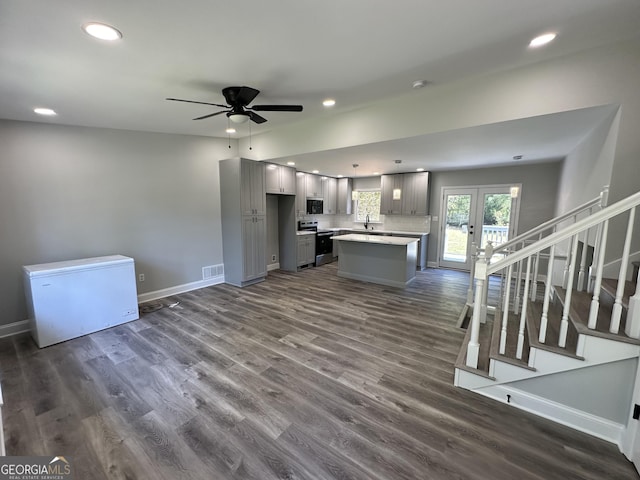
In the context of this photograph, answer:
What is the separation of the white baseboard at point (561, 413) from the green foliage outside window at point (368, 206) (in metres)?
6.03

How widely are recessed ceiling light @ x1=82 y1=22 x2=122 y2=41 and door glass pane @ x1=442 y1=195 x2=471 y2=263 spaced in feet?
22.3

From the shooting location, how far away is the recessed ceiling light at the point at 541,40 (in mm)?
2124

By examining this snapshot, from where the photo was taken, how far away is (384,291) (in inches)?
196

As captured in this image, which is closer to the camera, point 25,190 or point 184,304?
point 25,190

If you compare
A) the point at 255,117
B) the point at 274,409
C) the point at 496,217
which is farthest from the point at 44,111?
the point at 496,217

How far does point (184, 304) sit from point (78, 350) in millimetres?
1438

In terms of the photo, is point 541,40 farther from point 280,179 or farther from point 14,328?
point 14,328

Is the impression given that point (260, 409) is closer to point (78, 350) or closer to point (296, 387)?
point (296, 387)

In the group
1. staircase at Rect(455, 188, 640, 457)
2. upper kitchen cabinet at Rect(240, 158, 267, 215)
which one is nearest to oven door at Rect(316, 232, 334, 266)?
upper kitchen cabinet at Rect(240, 158, 267, 215)

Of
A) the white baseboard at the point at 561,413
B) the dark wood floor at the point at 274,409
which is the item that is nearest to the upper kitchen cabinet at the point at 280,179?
the dark wood floor at the point at 274,409

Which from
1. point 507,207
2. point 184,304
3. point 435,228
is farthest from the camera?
point 435,228

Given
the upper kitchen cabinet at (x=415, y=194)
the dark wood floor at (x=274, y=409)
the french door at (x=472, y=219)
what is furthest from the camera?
the upper kitchen cabinet at (x=415, y=194)

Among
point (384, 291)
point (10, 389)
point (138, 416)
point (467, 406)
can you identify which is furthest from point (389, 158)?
point (10, 389)

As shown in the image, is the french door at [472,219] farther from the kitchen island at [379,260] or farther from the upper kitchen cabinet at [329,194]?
the upper kitchen cabinet at [329,194]
